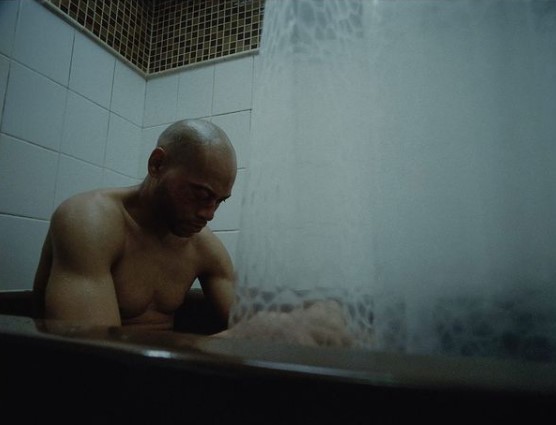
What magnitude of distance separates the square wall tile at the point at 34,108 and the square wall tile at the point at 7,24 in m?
0.05

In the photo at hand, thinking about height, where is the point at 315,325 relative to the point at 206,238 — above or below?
below

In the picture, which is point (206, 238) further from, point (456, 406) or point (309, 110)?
point (456, 406)

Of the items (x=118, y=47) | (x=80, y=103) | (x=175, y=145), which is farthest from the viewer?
(x=118, y=47)

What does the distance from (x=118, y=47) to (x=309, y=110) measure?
1.48 metres

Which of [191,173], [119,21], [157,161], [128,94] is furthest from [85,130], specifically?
[191,173]

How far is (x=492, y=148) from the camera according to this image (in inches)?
13.3

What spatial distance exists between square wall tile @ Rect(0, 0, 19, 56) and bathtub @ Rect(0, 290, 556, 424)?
1.28 m

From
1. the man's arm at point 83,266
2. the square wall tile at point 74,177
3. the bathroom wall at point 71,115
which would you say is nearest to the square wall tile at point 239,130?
the bathroom wall at point 71,115

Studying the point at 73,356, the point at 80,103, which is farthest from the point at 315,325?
the point at 80,103

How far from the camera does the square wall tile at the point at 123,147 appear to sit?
1.55 meters

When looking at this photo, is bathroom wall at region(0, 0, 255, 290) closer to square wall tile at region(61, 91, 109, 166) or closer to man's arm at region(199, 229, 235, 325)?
square wall tile at region(61, 91, 109, 166)

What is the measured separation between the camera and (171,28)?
5.69 feet

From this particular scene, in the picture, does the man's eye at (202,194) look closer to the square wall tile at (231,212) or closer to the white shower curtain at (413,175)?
the white shower curtain at (413,175)

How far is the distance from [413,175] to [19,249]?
4.21 ft
